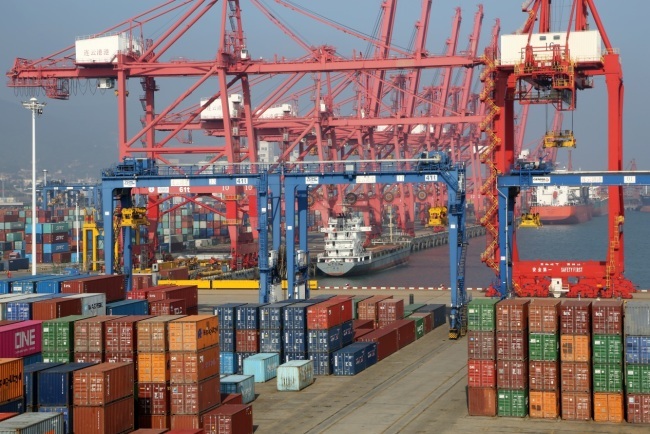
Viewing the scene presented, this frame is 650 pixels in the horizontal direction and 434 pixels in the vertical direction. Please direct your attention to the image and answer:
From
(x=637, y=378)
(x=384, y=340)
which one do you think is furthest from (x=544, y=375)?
(x=384, y=340)

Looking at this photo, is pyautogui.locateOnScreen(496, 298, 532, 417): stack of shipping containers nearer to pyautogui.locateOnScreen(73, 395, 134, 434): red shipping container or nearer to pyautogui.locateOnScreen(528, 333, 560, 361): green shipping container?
pyautogui.locateOnScreen(528, 333, 560, 361): green shipping container

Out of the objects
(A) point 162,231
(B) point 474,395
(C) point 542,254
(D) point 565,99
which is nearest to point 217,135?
(A) point 162,231

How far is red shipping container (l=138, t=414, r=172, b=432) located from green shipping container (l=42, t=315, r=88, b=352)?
3285 millimetres

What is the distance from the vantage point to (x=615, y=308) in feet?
107

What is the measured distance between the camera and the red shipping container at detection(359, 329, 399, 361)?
4447 cm

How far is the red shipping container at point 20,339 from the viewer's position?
30278mm

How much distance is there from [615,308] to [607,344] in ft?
3.73

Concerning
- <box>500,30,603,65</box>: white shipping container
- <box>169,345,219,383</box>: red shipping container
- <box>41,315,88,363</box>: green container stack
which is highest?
<box>500,30,603,65</box>: white shipping container

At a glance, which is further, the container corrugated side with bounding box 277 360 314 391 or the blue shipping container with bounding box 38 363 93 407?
the container corrugated side with bounding box 277 360 314 391

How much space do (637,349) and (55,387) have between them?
17.0 meters

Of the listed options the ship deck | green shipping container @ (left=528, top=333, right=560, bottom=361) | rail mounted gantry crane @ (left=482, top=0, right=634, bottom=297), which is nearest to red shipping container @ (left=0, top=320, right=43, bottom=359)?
the ship deck

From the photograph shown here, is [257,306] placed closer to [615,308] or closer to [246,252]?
[615,308]

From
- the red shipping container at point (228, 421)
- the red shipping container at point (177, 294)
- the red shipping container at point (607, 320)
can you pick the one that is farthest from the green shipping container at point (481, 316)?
the red shipping container at point (177, 294)

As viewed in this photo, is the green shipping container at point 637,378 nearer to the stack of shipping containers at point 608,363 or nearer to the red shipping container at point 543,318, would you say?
the stack of shipping containers at point 608,363
